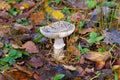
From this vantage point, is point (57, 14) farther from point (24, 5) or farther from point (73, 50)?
point (73, 50)

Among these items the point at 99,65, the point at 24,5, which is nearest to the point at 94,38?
the point at 99,65

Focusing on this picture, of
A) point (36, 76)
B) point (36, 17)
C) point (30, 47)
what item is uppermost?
point (36, 17)

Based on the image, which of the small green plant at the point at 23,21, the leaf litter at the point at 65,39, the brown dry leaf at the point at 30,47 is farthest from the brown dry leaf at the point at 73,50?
the small green plant at the point at 23,21

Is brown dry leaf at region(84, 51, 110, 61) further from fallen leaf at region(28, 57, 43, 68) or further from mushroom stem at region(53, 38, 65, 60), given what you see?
fallen leaf at region(28, 57, 43, 68)

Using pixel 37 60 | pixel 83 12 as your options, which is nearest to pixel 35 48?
pixel 37 60

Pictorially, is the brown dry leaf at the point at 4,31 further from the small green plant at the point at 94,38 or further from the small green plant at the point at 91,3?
the small green plant at the point at 91,3
